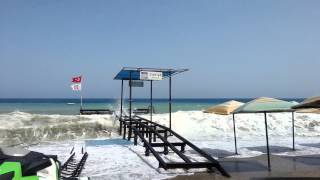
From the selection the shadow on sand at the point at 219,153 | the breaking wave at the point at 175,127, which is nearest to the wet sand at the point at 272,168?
the shadow on sand at the point at 219,153

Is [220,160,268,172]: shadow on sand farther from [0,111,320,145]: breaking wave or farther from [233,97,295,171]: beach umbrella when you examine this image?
[0,111,320,145]: breaking wave

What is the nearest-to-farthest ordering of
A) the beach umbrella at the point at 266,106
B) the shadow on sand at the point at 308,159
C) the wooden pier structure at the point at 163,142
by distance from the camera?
the wooden pier structure at the point at 163,142 < the beach umbrella at the point at 266,106 < the shadow on sand at the point at 308,159

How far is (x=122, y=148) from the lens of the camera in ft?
54.2

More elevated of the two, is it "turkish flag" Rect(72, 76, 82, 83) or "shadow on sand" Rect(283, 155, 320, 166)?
"turkish flag" Rect(72, 76, 82, 83)

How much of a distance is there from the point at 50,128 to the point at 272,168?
1634cm

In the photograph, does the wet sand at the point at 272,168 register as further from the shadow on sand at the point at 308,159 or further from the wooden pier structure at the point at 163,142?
the wooden pier structure at the point at 163,142

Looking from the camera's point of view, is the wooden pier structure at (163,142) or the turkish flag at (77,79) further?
the turkish flag at (77,79)


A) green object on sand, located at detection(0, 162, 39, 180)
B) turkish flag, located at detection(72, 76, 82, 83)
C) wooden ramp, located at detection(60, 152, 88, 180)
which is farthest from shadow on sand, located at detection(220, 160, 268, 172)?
turkish flag, located at detection(72, 76, 82, 83)

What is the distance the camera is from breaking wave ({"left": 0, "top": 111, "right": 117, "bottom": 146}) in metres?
23.1

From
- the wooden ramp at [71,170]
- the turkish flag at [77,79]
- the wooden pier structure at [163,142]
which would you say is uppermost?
the turkish flag at [77,79]

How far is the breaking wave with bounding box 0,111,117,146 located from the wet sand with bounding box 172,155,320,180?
42.3 feet

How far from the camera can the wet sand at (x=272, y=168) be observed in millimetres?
9961

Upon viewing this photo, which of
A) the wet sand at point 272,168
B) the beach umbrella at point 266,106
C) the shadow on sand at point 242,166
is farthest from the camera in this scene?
the shadow on sand at point 242,166

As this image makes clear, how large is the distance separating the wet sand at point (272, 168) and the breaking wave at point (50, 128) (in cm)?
1289
